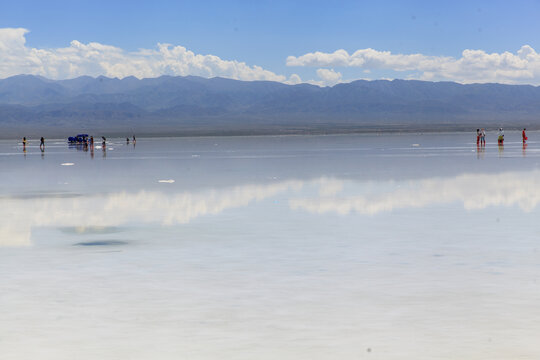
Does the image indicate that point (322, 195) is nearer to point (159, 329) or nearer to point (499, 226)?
point (499, 226)

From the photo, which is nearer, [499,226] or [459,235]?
[459,235]

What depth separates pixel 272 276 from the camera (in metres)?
12.3

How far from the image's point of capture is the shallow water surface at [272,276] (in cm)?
870

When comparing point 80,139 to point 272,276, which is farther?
point 80,139

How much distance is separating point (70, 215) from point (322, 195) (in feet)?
27.2

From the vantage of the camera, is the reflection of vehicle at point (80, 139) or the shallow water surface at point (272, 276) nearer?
the shallow water surface at point (272, 276)

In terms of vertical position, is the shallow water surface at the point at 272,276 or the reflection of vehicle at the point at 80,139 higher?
the reflection of vehicle at the point at 80,139

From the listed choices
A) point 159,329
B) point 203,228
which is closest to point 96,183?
point 203,228

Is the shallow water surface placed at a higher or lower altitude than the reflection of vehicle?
lower

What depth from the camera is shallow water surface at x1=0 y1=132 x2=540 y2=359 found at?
343 inches

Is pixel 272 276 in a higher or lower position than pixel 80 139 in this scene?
lower

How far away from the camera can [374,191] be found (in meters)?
27.0

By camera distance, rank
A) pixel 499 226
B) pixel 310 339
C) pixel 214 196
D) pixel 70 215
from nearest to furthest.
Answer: pixel 310 339 < pixel 499 226 < pixel 70 215 < pixel 214 196

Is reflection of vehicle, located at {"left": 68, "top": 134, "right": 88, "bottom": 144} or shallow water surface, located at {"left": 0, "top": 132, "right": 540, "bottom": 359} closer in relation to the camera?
shallow water surface, located at {"left": 0, "top": 132, "right": 540, "bottom": 359}
